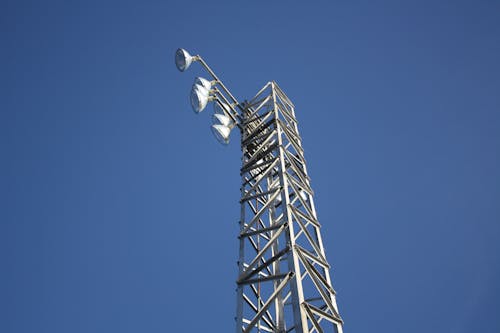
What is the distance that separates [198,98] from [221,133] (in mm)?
1445

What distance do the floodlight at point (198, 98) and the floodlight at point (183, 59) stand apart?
3.94 feet

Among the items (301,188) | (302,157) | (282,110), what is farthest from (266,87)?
(301,188)

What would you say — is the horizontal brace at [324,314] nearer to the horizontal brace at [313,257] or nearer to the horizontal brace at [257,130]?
the horizontal brace at [313,257]

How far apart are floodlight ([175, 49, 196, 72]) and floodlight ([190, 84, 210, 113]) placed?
1.20 meters

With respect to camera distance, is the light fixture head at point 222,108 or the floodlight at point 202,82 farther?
the light fixture head at point 222,108

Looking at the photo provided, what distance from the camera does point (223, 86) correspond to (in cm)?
1419

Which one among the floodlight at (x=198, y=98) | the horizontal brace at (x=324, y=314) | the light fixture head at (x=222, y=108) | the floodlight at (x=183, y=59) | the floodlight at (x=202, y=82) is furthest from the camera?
the light fixture head at (x=222, y=108)

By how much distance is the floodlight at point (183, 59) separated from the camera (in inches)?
533

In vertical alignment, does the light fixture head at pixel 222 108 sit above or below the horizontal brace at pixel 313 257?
above

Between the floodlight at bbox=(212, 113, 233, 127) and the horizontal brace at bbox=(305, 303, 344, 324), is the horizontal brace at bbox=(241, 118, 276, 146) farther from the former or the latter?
the horizontal brace at bbox=(305, 303, 344, 324)

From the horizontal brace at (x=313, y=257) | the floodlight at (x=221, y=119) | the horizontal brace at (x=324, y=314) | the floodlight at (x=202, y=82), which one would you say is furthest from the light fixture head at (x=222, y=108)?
the horizontal brace at (x=324, y=314)

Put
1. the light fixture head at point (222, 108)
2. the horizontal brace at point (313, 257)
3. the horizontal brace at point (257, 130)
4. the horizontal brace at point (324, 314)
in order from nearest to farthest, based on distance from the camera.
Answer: the horizontal brace at point (324, 314), the horizontal brace at point (313, 257), the horizontal brace at point (257, 130), the light fixture head at point (222, 108)

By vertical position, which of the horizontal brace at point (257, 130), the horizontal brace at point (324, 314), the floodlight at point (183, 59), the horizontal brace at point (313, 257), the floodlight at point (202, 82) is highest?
the floodlight at point (183, 59)

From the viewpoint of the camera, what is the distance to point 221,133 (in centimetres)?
1305
